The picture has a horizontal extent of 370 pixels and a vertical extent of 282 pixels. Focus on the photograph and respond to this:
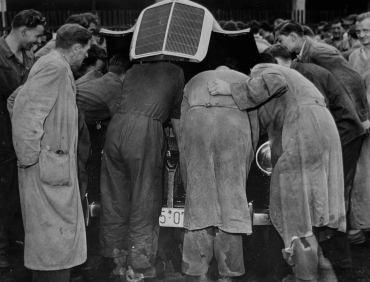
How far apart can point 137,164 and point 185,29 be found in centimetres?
114

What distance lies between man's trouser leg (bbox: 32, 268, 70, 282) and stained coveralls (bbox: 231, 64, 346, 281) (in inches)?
67.5

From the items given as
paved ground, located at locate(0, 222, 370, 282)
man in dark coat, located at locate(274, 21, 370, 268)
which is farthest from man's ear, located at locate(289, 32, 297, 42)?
paved ground, located at locate(0, 222, 370, 282)

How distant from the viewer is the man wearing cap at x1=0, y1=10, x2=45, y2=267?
598cm

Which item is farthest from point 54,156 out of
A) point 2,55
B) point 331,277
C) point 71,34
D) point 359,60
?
point 359,60

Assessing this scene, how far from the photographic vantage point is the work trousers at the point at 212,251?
16.5 ft

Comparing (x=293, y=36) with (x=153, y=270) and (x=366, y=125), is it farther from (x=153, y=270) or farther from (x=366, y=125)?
(x=153, y=270)

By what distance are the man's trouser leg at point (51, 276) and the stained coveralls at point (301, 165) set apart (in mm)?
1714

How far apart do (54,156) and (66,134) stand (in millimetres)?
197

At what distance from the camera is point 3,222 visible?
5.91 m

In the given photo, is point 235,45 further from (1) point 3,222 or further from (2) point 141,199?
(1) point 3,222

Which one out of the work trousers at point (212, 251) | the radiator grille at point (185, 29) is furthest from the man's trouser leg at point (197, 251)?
the radiator grille at point (185, 29)

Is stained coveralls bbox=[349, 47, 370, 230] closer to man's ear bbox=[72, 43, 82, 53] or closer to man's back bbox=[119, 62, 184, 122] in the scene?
man's back bbox=[119, 62, 184, 122]

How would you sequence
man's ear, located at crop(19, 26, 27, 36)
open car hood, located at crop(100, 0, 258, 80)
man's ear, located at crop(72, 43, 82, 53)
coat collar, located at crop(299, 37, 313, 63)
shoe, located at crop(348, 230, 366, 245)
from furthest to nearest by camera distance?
shoe, located at crop(348, 230, 366, 245), coat collar, located at crop(299, 37, 313, 63), man's ear, located at crop(19, 26, 27, 36), open car hood, located at crop(100, 0, 258, 80), man's ear, located at crop(72, 43, 82, 53)

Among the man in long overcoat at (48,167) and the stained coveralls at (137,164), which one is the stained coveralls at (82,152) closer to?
the stained coveralls at (137,164)
